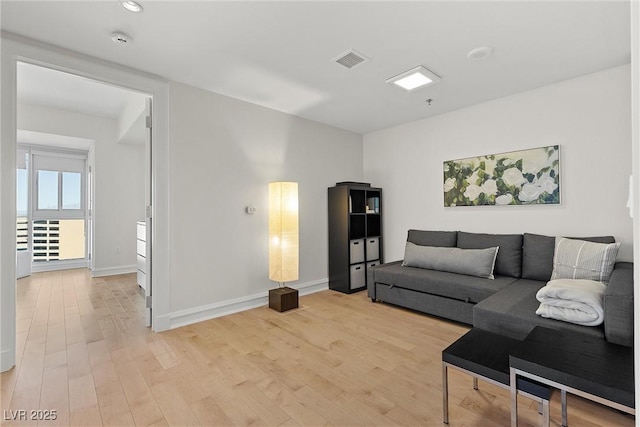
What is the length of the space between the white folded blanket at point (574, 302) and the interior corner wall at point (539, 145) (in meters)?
1.20

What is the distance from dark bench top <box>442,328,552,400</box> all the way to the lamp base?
6.92 feet

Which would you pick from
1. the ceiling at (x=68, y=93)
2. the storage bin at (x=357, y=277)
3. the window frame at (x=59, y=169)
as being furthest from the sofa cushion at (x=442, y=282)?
the window frame at (x=59, y=169)

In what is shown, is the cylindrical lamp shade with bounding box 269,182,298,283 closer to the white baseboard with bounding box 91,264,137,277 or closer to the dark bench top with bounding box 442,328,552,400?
the dark bench top with bounding box 442,328,552,400

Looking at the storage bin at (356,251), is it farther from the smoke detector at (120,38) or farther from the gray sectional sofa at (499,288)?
the smoke detector at (120,38)

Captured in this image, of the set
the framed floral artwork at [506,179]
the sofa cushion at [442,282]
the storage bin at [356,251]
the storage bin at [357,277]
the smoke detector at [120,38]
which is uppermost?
the smoke detector at [120,38]

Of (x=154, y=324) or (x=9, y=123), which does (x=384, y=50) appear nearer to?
(x=9, y=123)

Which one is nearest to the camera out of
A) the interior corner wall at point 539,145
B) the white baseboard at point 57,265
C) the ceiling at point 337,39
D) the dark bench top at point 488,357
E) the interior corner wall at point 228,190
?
the dark bench top at point 488,357

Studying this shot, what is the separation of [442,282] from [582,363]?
1.72 metres

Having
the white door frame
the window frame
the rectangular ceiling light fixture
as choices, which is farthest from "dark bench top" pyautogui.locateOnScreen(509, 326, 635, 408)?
the window frame

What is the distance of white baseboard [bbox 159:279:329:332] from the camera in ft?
9.68

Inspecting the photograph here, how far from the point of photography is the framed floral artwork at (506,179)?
3176mm

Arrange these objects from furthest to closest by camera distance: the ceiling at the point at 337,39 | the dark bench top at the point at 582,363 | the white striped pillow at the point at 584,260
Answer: the white striped pillow at the point at 584,260 → the ceiling at the point at 337,39 → the dark bench top at the point at 582,363

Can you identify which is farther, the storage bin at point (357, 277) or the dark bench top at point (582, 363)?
the storage bin at point (357, 277)

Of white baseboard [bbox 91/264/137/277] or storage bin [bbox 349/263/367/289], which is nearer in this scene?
storage bin [bbox 349/263/367/289]
